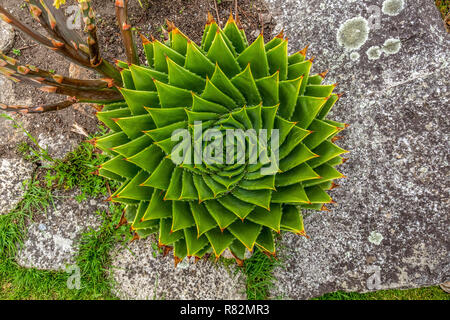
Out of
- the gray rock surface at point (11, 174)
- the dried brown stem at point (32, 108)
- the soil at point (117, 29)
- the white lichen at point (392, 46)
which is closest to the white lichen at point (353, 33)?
the white lichen at point (392, 46)

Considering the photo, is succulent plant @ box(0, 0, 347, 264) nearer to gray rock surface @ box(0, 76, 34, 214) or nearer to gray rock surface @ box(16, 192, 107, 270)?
gray rock surface @ box(16, 192, 107, 270)

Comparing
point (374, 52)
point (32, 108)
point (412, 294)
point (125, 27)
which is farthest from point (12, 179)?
point (412, 294)

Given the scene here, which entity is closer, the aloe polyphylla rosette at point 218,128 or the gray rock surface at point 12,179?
the aloe polyphylla rosette at point 218,128

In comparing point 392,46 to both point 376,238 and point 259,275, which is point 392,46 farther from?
→ point 259,275

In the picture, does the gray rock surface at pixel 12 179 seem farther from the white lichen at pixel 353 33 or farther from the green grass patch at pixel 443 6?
the green grass patch at pixel 443 6

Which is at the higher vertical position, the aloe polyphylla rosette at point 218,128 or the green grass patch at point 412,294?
the aloe polyphylla rosette at point 218,128
